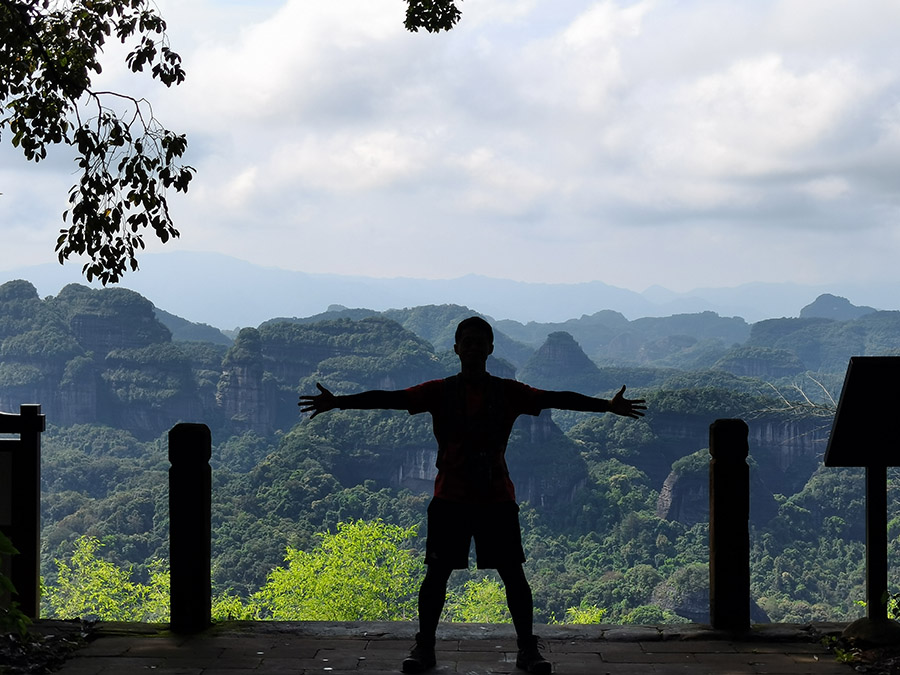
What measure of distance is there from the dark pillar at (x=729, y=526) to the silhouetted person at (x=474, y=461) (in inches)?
29.6

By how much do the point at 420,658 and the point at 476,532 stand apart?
0.55 metres

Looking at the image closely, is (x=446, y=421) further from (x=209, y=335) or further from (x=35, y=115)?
(x=209, y=335)

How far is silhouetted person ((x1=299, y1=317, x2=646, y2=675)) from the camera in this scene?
3.57 m

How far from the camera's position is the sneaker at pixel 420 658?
369cm

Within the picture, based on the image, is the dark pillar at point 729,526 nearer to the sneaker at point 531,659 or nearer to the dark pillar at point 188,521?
the sneaker at point 531,659

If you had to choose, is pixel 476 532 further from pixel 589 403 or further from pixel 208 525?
pixel 208 525

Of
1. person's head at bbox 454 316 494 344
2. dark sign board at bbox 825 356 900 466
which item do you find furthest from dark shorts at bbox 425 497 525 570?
dark sign board at bbox 825 356 900 466

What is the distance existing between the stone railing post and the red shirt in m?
1.99

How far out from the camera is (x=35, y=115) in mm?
5750

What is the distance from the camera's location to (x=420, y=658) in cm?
370

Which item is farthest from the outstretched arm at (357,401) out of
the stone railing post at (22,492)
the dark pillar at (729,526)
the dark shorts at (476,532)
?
the stone railing post at (22,492)

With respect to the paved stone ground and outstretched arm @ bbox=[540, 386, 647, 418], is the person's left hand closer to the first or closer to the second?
outstretched arm @ bbox=[540, 386, 647, 418]

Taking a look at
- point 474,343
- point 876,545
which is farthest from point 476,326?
point 876,545

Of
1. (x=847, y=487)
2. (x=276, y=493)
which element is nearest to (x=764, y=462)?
(x=847, y=487)
